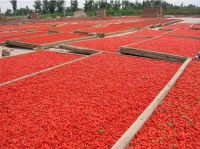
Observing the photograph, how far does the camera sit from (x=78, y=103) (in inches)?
230

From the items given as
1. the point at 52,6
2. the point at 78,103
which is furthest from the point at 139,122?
the point at 52,6

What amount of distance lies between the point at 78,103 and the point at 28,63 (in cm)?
479

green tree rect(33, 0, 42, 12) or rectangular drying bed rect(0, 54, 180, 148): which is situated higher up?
green tree rect(33, 0, 42, 12)

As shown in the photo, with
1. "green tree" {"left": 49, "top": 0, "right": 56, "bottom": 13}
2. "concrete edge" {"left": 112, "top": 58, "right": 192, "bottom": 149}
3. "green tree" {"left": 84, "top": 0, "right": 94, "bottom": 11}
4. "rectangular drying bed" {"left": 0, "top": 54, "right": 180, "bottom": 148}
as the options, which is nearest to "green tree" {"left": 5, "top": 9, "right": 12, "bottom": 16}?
"green tree" {"left": 49, "top": 0, "right": 56, "bottom": 13}

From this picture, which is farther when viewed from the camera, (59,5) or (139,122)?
(59,5)

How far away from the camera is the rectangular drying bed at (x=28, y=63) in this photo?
8438mm

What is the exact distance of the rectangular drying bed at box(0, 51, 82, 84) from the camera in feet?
27.7

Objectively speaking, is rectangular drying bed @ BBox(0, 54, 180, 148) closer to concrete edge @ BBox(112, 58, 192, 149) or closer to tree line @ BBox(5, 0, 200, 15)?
concrete edge @ BBox(112, 58, 192, 149)

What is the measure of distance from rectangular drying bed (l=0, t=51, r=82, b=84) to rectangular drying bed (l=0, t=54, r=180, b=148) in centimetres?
91

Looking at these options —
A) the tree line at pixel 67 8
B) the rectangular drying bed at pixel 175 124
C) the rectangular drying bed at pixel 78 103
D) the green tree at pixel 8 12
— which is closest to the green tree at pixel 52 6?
the tree line at pixel 67 8

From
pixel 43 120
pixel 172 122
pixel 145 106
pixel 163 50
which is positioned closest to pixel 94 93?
pixel 145 106

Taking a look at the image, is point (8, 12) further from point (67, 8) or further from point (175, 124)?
point (175, 124)

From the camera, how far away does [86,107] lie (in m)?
5.61

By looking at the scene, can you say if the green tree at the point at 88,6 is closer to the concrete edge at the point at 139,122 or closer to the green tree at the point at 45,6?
the green tree at the point at 45,6
